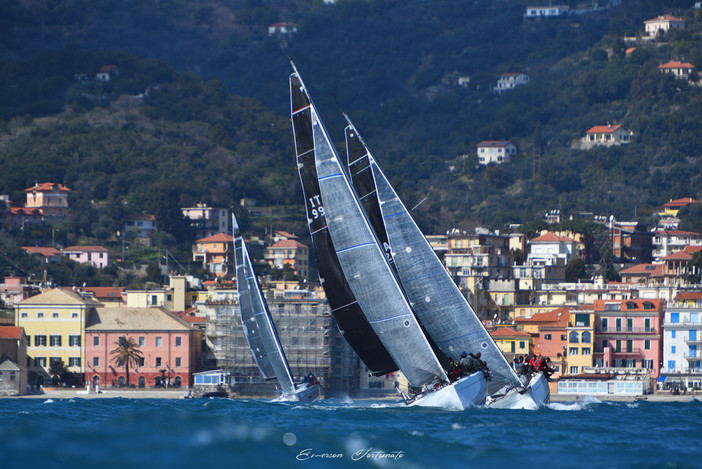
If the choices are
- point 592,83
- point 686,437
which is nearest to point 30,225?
point 592,83

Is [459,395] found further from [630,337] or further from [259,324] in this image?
[630,337]

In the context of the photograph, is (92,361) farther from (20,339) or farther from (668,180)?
(668,180)

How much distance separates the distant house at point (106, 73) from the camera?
630ft

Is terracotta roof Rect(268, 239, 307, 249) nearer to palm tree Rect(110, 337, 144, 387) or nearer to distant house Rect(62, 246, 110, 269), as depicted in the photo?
distant house Rect(62, 246, 110, 269)

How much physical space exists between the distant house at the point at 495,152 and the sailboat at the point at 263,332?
129 metres

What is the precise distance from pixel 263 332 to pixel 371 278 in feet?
66.5

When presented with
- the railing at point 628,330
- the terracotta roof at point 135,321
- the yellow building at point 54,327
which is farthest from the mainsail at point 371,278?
the yellow building at point 54,327

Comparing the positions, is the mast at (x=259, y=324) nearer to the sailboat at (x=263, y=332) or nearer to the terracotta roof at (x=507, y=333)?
the sailboat at (x=263, y=332)

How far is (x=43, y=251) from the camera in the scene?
116812 millimetres

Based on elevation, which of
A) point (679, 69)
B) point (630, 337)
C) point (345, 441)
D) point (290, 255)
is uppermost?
point (679, 69)

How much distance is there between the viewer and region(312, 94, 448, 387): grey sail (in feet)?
121

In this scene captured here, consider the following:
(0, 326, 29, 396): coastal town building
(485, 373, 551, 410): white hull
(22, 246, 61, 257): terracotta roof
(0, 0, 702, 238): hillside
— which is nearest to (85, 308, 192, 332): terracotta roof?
(0, 326, 29, 396): coastal town building

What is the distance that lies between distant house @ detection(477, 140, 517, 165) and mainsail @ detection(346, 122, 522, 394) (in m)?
148

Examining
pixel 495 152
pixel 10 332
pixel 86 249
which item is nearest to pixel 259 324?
pixel 10 332
